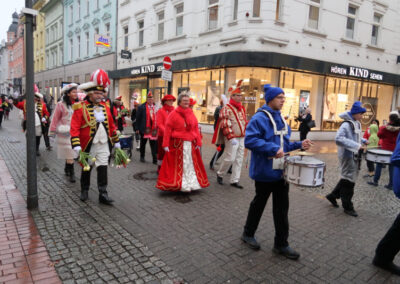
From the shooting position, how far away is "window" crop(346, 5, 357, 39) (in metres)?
16.5

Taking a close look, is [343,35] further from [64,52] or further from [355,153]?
[64,52]

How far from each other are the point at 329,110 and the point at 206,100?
690 centimetres

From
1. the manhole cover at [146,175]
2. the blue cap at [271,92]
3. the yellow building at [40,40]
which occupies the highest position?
the yellow building at [40,40]

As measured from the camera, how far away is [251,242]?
3.55 m

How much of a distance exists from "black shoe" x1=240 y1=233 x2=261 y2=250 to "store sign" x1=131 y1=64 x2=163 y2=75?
1584 cm

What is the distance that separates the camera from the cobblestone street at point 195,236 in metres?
3.01

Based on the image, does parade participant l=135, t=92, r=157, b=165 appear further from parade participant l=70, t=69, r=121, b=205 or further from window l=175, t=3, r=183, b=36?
window l=175, t=3, r=183, b=36

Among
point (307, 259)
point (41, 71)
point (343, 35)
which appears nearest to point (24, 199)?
point (307, 259)

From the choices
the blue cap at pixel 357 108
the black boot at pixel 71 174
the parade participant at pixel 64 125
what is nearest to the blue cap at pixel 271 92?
the blue cap at pixel 357 108

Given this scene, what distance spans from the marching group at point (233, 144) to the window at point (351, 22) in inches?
408

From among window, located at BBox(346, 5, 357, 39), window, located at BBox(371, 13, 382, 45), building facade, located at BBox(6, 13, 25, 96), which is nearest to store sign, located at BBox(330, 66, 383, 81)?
window, located at BBox(346, 5, 357, 39)

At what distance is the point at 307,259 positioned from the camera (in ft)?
11.0

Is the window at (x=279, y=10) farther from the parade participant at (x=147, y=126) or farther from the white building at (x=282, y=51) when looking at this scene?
the parade participant at (x=147, y=126)

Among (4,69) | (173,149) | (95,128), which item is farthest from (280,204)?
(4,69)
